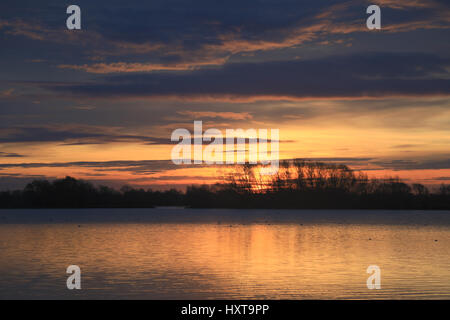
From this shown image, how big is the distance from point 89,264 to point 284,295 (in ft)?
60.3

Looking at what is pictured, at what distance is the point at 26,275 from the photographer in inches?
1323

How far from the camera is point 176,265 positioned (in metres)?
39.1

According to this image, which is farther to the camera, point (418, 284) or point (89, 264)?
point (89, 264)

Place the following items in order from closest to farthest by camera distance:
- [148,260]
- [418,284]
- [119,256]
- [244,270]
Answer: [418,284]
[244,270]
[148,260]
[119,256]

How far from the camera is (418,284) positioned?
30438mm

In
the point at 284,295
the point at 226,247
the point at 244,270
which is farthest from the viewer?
the point at 226,247
